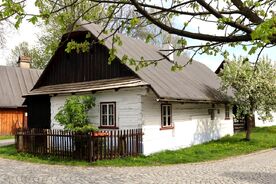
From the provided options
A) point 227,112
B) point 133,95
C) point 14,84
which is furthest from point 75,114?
point 14,84

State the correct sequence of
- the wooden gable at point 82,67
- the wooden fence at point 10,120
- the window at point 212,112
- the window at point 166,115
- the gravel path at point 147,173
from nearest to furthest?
the gravel path at point 147,173
the window at point 166,115
the wooden gable at point 82,67
the window at point 212,112
the wooden fence at point 10,120

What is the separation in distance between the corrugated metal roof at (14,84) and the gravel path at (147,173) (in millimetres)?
18029

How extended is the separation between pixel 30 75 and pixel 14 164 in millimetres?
23638

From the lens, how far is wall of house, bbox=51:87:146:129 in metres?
16.6

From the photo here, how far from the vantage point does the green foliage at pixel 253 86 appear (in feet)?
71.0

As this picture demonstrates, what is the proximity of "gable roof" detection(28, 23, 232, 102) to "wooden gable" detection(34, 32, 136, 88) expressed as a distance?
61 centimetres

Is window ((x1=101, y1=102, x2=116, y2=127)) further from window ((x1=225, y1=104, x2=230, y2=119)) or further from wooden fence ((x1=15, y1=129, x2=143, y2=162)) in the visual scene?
window ((x1=225, y1=104, x2=230, y2=119))

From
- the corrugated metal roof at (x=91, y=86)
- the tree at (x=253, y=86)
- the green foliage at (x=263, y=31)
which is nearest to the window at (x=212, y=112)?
the tree at (x=253, y=86)

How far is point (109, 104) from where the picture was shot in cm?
1783

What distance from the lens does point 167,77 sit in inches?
770

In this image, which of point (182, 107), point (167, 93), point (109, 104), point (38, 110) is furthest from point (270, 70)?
point (38, 110)

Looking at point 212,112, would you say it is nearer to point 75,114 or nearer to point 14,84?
point 75,114

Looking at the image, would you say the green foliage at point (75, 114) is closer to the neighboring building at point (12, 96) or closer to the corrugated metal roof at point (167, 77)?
the corrugated metal roof at point (167, 77)

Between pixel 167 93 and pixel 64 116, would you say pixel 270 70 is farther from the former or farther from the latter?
pixel 64 116
